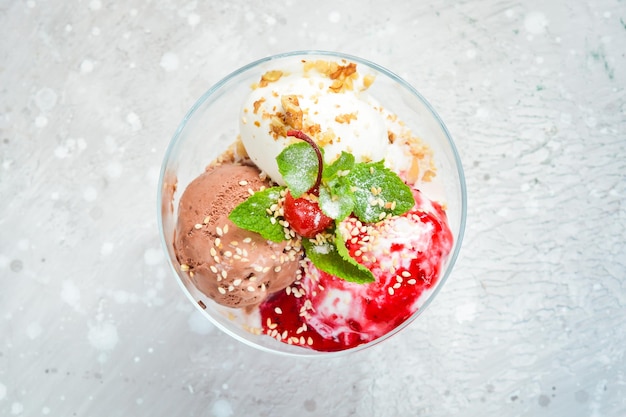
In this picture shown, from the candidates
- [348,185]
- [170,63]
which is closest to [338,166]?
[348,185]

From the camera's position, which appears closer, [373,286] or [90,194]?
[373,286]

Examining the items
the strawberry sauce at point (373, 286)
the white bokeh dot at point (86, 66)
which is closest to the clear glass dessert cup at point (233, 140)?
→ the strawberry sauce at point (373, 286)

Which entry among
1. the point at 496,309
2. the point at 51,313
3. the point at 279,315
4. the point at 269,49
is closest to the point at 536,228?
the point at 496,309

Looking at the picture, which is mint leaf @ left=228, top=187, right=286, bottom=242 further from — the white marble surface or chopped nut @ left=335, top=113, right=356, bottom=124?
the white marble surface

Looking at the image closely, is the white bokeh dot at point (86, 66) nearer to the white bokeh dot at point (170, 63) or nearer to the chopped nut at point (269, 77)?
the white bokeh dot at point (170, 63)

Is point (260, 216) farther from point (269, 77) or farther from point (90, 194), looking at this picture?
point (90, 194)

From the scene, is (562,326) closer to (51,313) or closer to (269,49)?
(269,49)
